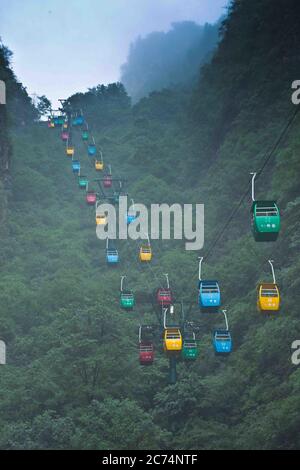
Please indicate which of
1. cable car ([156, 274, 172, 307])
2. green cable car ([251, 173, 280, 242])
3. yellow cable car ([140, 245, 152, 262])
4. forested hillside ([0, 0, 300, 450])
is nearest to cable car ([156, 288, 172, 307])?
cable car ([156, 274, 172, 307])

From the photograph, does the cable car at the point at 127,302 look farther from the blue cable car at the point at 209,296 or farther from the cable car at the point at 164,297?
the blue cable car at the point at 209,296

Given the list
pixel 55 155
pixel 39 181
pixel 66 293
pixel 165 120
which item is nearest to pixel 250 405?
pixel 66 293

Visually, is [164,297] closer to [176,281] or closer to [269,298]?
[176,281]

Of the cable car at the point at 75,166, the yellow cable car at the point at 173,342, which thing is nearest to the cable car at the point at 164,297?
the yellow cable car at the point at 173,342

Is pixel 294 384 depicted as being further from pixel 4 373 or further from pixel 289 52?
pixel 289 52

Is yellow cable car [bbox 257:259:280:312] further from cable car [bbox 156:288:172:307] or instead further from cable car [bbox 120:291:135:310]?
cable car [bbox 120:291:135:310]
